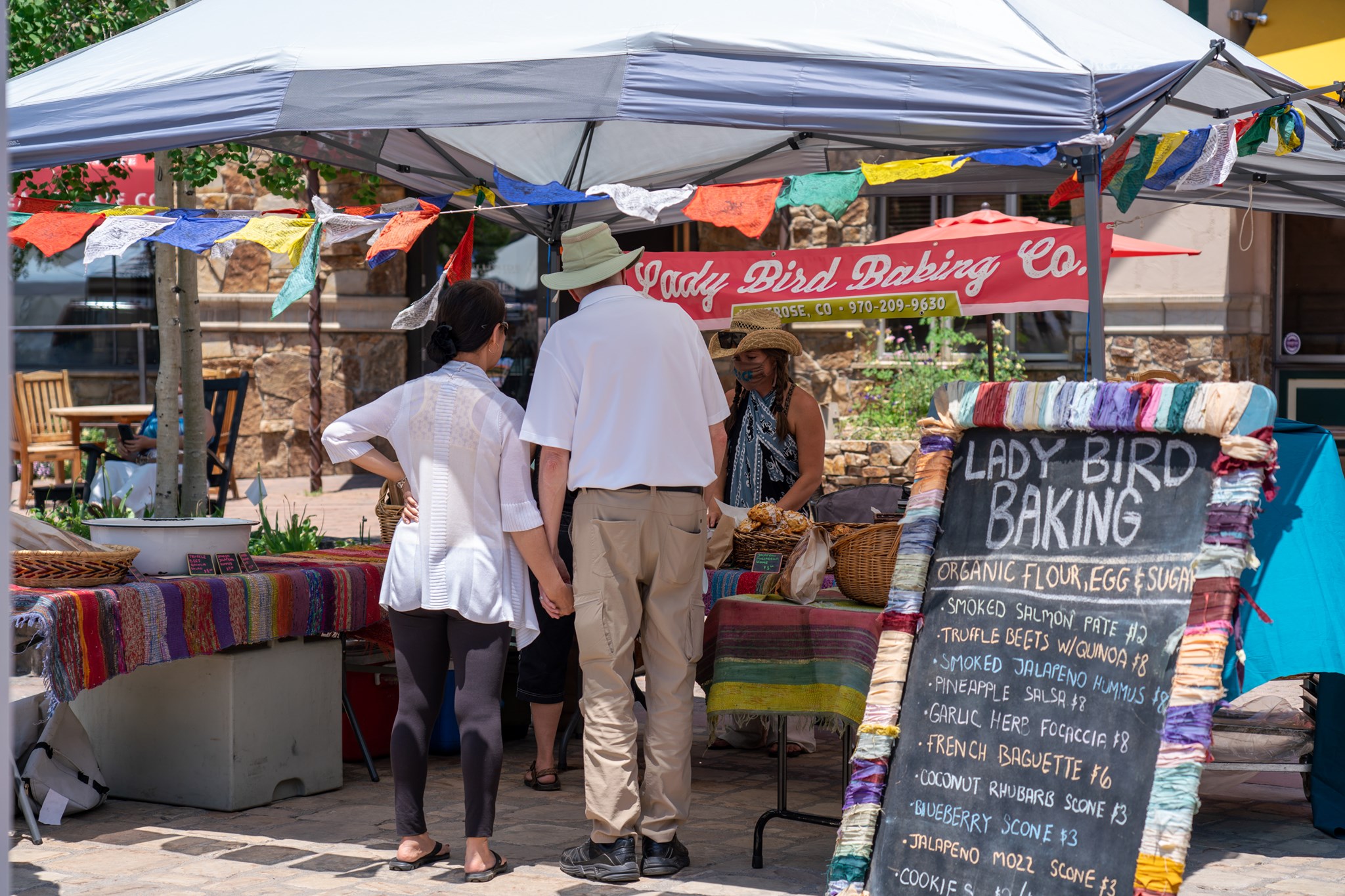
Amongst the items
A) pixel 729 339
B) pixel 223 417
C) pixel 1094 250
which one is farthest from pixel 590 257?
pixel 223 417

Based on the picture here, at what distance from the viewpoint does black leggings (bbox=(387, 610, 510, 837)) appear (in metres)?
4.18

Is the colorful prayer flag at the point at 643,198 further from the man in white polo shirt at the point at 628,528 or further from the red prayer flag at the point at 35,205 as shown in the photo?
the red prayer flag at the point at 35,205

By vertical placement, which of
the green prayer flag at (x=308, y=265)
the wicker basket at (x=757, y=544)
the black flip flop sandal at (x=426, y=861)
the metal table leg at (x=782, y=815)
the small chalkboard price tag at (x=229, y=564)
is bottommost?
the black flip flop sandal at (x=426, y=861)

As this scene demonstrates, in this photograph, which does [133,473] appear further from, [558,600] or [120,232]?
[558,600]

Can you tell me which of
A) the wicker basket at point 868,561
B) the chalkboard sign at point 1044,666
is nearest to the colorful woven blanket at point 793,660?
the wicker basket at point 868,561

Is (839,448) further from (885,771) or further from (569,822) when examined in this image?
(885,771)

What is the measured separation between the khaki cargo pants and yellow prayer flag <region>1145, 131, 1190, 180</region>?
179cm

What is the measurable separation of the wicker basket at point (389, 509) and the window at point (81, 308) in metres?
9.51

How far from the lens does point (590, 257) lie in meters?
4.36

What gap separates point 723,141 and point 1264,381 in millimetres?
6161

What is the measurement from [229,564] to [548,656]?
118cm

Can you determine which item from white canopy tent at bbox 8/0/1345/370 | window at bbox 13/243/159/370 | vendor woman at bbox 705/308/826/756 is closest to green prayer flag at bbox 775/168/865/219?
white canopy tent at bbox 8/0/1345/370

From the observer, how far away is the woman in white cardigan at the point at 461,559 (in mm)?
4164

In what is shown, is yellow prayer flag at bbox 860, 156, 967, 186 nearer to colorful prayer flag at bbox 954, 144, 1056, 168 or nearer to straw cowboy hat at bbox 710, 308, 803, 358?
colorful prayer flag at bbox 954, 144, 1056, 168
